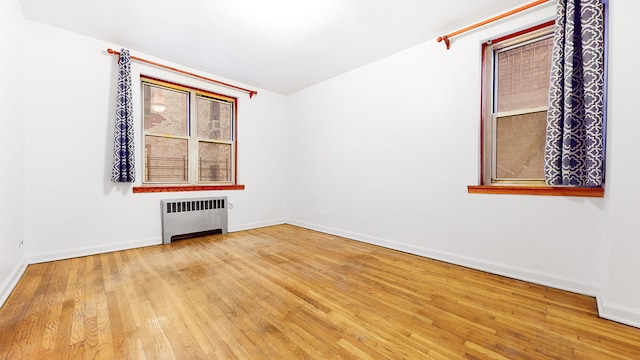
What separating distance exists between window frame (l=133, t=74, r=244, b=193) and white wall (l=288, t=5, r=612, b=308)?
4.55ft

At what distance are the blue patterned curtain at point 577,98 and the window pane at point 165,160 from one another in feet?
14.3

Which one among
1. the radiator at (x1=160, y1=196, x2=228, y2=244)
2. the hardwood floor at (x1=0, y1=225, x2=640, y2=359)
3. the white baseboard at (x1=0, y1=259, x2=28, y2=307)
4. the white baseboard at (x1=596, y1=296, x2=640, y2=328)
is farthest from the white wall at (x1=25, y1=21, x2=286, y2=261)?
the white baseboard at (x1=596, y1=296, x2=640, y2=328)

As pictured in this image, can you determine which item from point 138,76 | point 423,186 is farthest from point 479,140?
point 138,76

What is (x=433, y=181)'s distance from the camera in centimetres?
284

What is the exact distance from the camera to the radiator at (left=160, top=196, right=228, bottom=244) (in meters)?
3.44

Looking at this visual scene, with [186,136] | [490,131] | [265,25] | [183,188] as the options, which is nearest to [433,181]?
[490,131]

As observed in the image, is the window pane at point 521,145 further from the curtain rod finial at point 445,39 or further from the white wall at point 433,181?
the curtain rod finial at point 445,39

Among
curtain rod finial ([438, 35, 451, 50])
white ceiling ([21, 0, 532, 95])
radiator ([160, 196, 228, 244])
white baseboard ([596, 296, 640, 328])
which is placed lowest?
white baseboard ([596, 296, 640, 328])

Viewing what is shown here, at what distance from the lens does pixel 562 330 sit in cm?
150

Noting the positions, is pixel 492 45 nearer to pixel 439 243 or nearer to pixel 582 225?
pixel 582 225

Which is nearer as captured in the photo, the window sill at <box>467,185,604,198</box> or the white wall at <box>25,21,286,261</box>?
the window sill at <box>467,185,604,198</box>

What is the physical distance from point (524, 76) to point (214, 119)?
414 cm

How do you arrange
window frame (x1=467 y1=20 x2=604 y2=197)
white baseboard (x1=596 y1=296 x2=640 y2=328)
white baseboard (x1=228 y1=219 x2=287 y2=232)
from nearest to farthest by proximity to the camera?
white baseboard (x1=596 y1=296 x2=640 y2=328)
window frame (x1=467 y1=20 x2=604 y2=197)
white baseboard (x1=228 y1=219 x2=287 y2=232)

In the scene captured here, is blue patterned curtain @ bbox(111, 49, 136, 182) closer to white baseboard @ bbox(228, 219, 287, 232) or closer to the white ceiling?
the white ceiling
